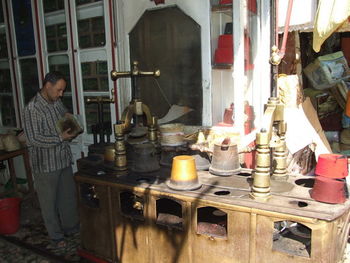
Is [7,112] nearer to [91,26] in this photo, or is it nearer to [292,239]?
[91,26]

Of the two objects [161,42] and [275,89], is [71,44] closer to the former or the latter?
[161,42]

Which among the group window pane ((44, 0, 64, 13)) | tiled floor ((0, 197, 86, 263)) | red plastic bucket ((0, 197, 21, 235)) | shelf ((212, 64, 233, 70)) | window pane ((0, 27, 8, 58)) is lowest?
tiled floor ((0, 197, 86, 263))

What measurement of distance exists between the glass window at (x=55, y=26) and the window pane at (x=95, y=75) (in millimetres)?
411

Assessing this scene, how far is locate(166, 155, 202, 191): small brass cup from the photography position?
6.56 feet

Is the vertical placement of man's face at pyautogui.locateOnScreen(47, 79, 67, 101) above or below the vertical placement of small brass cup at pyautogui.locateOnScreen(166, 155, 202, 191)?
above

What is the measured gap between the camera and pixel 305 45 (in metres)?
4.35

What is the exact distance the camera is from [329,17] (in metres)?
2.29

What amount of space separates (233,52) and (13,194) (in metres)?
3.67

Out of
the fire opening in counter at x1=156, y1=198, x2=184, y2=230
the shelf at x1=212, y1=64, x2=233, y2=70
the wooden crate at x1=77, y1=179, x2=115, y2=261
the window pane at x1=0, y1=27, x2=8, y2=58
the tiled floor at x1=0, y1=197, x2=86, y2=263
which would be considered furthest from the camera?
the window pane at x1=0, y1=27, x2=8, y2=58

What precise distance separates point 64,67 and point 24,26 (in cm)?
87

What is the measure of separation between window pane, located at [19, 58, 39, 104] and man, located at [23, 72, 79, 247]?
1.36 meters

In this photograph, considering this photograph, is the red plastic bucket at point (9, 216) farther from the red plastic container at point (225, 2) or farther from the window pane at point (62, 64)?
the red plastic container at point (225, 2)

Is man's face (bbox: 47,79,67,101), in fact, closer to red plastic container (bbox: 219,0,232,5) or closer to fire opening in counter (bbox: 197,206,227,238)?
red plastic container (bbox: 219,0,232,5)

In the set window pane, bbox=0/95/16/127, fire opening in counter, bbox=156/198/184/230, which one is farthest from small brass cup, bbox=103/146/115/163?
window pane, bbox=0/95/16/127
